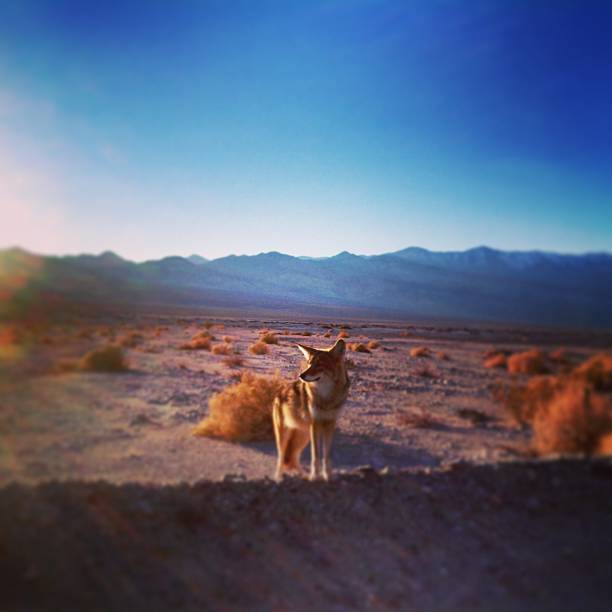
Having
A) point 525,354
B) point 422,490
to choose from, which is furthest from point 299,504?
point 525,354

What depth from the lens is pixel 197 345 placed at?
1700cm

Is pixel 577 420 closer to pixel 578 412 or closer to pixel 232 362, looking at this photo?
pixel 578 412

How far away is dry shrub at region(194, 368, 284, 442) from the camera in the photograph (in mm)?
9367

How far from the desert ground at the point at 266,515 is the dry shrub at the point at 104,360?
4.4 inches

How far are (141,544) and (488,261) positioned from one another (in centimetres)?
607

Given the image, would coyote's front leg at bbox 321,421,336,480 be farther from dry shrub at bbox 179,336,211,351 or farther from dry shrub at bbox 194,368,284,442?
dry shrub at bbox 179,336,211,351

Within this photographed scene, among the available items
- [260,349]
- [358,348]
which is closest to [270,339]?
[260,349]

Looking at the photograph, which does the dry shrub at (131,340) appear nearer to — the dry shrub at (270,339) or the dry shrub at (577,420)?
the dry shrub at (577,420)

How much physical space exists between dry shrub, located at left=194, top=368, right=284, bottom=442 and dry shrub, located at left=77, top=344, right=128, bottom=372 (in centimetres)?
219

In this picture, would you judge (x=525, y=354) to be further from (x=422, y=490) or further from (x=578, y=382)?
(x=422, y=490)

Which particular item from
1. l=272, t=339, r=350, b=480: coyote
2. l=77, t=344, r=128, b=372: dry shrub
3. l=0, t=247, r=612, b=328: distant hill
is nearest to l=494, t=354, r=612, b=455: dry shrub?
l=0, t=247, r=612, b=328: distant hill

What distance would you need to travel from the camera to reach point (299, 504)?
5.71 m

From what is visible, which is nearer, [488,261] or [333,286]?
[488,261]

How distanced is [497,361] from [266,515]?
14.1ft
